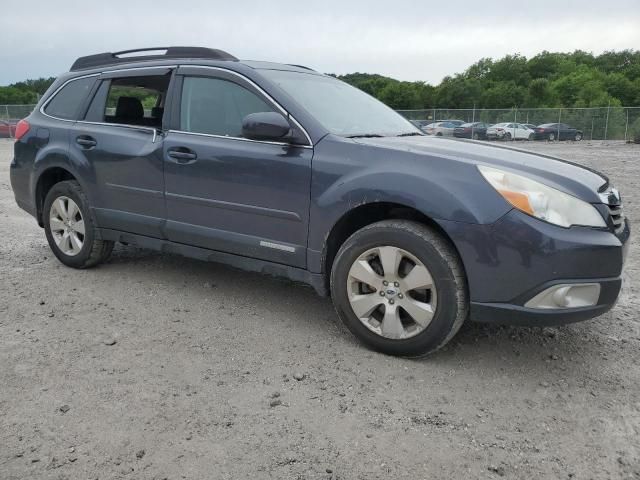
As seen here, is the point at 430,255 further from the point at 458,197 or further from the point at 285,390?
the point at 285,390

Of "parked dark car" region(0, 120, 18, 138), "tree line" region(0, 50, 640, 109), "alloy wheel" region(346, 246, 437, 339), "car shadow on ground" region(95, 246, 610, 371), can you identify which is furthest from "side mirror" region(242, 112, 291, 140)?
"tree line" region(0, 50, 640, 109)

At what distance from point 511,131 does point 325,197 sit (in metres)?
35.2

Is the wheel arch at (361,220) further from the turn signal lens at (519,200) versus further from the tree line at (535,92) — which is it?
the tree line at (535,92)

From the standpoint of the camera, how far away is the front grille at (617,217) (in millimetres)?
3051

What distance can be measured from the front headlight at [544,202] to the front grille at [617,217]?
0.13 metres

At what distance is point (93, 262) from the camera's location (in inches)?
194

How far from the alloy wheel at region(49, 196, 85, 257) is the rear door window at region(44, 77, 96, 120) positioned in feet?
2.47

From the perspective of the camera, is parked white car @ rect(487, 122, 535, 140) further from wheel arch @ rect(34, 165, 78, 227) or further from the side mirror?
the side mirror

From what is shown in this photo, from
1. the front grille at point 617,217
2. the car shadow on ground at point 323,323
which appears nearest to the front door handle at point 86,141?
the car shadow on ground at point 323,323

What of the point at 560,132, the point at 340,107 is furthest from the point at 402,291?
the point at 560,132

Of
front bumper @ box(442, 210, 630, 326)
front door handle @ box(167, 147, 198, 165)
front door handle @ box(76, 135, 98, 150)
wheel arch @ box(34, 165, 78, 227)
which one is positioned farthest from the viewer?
wheel arch @ box(34, 165, 78, 227)

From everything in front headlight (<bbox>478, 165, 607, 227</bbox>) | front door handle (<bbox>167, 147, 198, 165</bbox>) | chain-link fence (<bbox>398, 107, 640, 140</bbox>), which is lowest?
front headlight (<bbox>478, 165, 607, 227</bbox>)

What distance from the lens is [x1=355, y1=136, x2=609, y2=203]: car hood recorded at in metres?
3.02

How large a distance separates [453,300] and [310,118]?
1468mm
